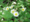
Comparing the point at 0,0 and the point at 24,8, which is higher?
the point at 0,0

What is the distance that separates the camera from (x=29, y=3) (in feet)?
4.85

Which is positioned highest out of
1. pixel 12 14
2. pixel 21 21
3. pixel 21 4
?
pixel 21 4

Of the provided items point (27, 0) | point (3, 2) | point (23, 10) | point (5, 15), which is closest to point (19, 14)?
point (23, 10)

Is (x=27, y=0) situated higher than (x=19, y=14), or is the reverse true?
(x=27, y=0)

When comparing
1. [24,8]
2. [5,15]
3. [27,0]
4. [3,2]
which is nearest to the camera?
[5,15]

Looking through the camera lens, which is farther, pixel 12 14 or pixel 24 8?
pixel 24 8

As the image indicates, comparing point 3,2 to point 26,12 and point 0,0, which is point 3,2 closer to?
point 0,0

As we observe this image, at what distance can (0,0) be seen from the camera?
1590 millimetres

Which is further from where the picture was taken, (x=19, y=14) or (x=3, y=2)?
(x=3, y=2)

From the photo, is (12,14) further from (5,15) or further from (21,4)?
(21,4)

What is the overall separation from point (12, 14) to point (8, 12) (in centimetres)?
7

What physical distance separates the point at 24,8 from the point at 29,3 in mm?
159

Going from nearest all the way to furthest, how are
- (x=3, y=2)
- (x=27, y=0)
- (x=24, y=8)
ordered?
(x=24, y=8)
(x=27, y=0)
(x=3, y=2)

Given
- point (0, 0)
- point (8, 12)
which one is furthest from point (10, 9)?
point (0, 0)
